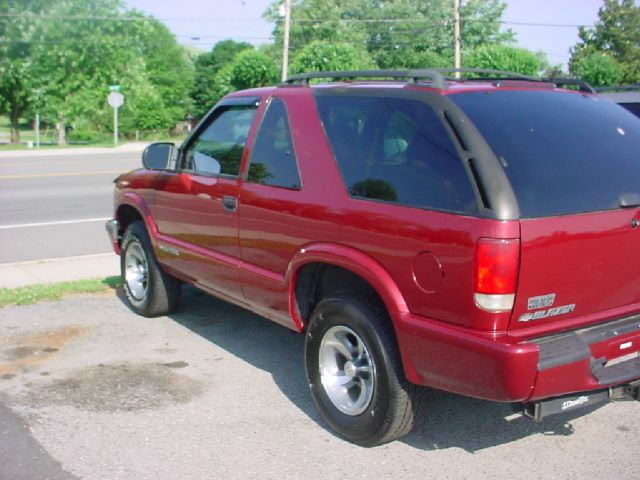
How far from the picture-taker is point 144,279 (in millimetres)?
6727

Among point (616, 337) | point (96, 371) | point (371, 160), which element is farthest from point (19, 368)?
point (616, 337)

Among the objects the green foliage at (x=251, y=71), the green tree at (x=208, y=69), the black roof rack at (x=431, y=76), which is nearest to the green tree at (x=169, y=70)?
the green tree at (x=208, y=69)

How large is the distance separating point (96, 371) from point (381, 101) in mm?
2720

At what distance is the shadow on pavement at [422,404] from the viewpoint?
436 centimetres

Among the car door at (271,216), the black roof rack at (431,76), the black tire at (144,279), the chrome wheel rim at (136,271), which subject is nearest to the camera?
the black roof rack at (431,76)

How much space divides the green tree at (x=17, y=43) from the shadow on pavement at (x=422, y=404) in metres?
42.1

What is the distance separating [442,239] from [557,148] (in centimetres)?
79

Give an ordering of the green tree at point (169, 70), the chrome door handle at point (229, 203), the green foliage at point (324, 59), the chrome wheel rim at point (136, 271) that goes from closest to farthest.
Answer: the chrome door handle at point (229, 203), the chrome wheel rim at point (136, 271), the green foliage at point (324, 59), the green tree at point (169, 70)

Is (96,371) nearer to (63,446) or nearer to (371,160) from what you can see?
(63,446)

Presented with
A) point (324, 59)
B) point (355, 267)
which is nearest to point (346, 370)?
point (355, 267)

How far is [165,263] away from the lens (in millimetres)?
6160

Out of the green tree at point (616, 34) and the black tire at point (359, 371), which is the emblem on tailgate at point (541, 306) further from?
the green tree at point (616, 34)

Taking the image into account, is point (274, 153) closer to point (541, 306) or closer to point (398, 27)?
point (541, 306)

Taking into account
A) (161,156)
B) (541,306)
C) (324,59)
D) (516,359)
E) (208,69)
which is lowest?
(516,359)
